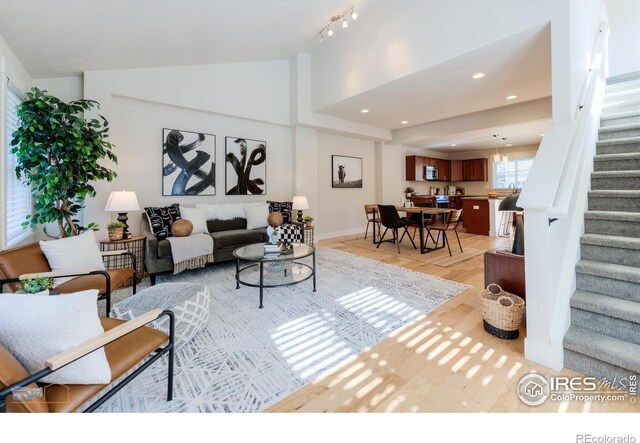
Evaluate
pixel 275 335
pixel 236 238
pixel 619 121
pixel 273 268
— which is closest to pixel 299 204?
pixel 236 238

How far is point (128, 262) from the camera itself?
342 centimetres

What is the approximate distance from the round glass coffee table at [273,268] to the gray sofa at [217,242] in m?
0.50

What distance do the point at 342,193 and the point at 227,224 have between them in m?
3.15

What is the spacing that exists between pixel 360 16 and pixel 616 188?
13.2ft

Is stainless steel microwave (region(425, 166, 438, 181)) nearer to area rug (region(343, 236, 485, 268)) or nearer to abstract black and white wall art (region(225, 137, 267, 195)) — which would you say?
area rug (region(343, 236, 485, 268))

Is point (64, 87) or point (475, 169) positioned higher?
point (64, 87)

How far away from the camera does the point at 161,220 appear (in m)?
3.80

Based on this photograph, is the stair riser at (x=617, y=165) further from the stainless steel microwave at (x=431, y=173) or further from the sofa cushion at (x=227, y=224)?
the stainless steel microwave at (x=431, y=173)

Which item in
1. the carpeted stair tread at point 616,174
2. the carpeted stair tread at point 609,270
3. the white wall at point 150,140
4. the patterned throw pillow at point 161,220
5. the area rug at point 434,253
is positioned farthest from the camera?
the area rug at point 434,253

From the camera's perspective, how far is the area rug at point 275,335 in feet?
5.05

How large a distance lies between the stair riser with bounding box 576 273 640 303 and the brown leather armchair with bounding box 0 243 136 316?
3447mm

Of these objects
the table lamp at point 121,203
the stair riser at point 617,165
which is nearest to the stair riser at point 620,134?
the stair riser at point 617,165

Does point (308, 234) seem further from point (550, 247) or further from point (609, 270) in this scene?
point (609, 270)

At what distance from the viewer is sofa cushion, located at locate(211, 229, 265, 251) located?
3906 mm
